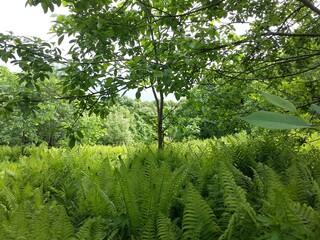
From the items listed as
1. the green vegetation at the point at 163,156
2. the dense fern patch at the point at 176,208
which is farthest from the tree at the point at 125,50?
the dense fern patch at the point at 176,208

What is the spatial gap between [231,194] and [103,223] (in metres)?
0.73

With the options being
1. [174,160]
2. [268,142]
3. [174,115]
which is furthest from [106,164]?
[174,115]

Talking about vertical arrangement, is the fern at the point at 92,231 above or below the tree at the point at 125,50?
below

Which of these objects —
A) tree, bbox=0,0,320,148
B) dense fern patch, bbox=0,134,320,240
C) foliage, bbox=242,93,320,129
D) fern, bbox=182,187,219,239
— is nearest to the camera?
foliage, bbox=242,93,320,129

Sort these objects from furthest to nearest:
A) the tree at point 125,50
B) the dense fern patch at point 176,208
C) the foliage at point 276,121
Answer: the tree at point 125,50
the dense fern patch at point 176,208
the foliage at point 276,121

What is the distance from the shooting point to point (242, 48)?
363cm

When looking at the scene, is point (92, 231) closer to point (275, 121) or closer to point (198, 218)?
point (198, 218)

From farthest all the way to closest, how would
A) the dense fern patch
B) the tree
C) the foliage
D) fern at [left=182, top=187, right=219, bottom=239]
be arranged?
the tree, fern at [left=182, top=187, right=219, bottom=239], the dense fern patch, the foliage

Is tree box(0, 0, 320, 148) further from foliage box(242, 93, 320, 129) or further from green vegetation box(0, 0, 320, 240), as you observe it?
foliage box(242, 93, 320, 129)

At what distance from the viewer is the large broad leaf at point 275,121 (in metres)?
0.43

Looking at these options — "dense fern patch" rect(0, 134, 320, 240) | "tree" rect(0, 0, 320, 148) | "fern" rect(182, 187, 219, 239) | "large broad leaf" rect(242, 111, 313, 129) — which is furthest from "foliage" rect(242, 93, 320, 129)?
"tree" rect(0, 0, 320, 148)

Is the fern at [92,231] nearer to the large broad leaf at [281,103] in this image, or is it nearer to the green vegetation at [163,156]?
the green vegetation at [163,156]

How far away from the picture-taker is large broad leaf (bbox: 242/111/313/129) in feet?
1.39

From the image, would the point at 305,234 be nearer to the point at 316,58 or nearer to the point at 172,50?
the point at 172,50
